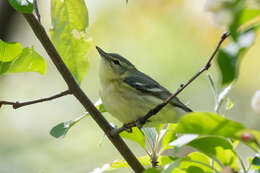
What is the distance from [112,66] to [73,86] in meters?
1.94

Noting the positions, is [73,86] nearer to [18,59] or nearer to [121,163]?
[18,59]

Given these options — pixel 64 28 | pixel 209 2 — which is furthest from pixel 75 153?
pixel 209 2

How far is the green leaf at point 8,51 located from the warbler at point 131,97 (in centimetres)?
128

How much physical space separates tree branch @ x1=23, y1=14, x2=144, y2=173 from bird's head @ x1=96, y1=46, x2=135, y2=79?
1593 mm

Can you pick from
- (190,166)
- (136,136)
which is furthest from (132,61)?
(190,166)

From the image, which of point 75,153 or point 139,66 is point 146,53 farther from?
point 75,153

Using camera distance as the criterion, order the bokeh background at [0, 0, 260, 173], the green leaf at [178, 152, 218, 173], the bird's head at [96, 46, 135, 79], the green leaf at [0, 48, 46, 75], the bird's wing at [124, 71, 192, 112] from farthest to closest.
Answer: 1. the bokeh background at [0, 0, 260, 173]
2. the bird's head at [96, 46, 135, 79]
3. the bird's wing at [124, 71, 192, 112]
4. the green leaf at [0, 48, 46, 75]
5. the green leaf at [178, 152, 218, 173]

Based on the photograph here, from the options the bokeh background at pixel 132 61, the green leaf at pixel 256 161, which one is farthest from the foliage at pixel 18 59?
the bokeh background at pixel 132 61

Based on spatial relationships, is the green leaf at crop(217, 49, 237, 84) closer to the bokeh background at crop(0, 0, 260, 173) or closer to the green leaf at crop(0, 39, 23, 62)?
the green leaf at crop(0, 39, 23, 62)

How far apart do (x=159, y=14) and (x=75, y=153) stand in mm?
2829

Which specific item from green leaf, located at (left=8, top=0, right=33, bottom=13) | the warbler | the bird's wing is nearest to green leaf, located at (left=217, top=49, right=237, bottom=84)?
green leaf, located at (left=8, top=0, right=33, bottom=13)

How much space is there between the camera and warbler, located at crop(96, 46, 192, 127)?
3767 mm

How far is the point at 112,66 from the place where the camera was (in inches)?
180

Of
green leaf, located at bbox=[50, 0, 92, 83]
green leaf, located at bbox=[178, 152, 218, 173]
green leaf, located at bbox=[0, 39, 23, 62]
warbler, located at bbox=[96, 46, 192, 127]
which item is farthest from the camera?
warbler, located at bbox=[96, 46, 192, 127]
